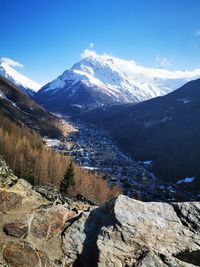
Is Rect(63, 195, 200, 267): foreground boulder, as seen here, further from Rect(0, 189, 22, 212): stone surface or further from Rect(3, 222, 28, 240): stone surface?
Rect(0, 189, 22, 212): stone surface

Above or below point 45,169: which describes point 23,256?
above

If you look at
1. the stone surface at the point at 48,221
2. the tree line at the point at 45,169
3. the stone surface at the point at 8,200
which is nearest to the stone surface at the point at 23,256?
the stone surface at the point at 48,221

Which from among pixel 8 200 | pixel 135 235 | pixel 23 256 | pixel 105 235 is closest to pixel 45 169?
pixel 8 200

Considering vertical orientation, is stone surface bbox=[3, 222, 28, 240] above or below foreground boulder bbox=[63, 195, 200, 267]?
below

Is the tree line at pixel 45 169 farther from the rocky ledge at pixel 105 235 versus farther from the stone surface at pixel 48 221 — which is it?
the rocky ledge at pixel 105 235

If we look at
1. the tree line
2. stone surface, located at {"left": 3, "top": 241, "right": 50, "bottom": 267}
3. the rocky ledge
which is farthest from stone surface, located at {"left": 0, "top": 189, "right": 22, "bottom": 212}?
the tree line

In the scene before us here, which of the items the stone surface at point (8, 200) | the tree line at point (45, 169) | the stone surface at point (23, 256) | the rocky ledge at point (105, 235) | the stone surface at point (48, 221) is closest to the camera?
the stone surface at point (23, 256)

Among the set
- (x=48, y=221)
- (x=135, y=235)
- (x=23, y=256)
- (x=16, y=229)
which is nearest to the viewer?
(x=23, y=256)

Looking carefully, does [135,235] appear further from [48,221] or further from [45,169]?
[45,169]
